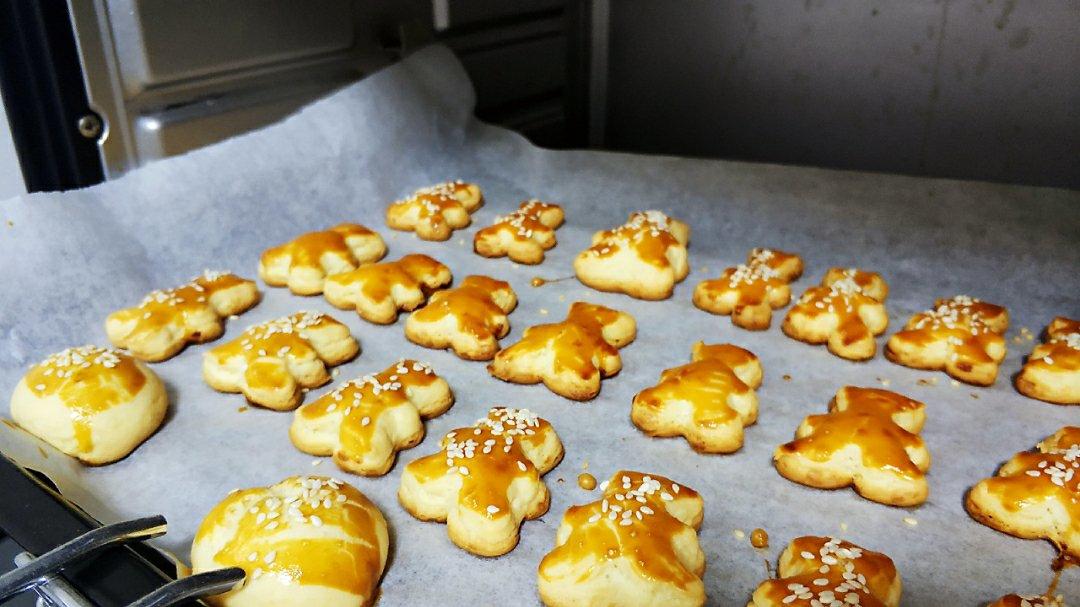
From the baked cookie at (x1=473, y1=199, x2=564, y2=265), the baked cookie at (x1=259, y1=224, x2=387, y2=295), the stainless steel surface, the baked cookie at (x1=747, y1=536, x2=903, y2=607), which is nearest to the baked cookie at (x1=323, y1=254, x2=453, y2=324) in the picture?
the baked cookie at (x1=259, y1=224, x2=387, y2=295)

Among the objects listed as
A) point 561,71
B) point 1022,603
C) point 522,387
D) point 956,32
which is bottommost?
point 522,387

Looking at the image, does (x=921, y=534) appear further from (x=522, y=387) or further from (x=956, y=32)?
(x=956, y=32)

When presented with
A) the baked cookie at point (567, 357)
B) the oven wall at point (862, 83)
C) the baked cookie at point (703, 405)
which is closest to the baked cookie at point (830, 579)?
the baked cookie at point (703, 405)

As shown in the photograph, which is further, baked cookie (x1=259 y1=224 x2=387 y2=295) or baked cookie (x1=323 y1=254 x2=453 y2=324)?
baked cookie (x1=259 y1=224 x2=387 y2=295)

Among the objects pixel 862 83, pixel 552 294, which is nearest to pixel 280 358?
pixel 552 294

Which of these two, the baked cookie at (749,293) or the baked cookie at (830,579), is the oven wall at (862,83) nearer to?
the baked cookie at (749,293)

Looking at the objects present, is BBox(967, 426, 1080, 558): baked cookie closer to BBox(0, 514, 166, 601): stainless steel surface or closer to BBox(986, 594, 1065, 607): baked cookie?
BBox(986, 594, 1065, 607): baked cookie

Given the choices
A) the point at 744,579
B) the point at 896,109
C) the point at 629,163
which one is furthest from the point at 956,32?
the point at 744,579
